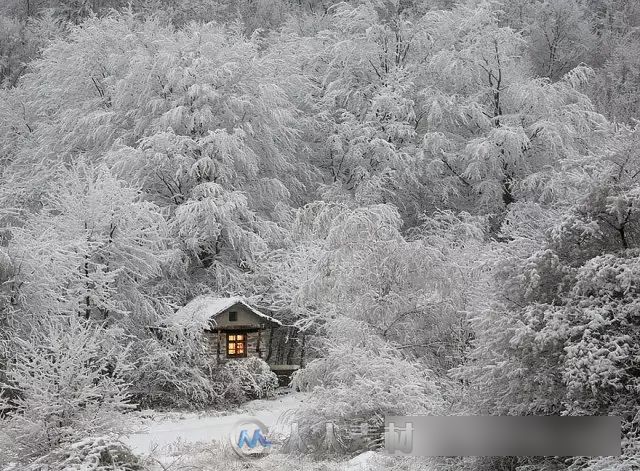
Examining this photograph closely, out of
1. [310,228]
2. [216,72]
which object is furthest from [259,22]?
[310,228]

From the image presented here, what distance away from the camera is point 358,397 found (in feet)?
41.4

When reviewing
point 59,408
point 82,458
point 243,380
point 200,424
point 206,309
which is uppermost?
point 59,408

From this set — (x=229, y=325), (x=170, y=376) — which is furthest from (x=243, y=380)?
(x=170, y=376)

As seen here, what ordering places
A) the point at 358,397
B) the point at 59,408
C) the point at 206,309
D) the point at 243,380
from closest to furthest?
the point at 59,408 < the point at 358,397 < the point at 243,380 < the point at 206,309

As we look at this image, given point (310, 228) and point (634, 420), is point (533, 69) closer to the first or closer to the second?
point (310, 228)

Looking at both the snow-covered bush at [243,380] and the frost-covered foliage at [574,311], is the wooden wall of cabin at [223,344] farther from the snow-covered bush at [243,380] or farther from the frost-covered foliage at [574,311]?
the frost-covered foliage at [574,311]

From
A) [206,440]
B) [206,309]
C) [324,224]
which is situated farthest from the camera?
[206,309]

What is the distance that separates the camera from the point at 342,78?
2855 centimetres

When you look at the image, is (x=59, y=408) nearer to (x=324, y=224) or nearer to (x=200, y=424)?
(x=200, y=424)

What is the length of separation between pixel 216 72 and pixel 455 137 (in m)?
9.19

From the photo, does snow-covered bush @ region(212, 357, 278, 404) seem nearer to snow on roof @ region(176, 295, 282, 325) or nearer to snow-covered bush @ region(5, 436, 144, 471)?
snow on roof @ region(176, 295, 282, 325)
